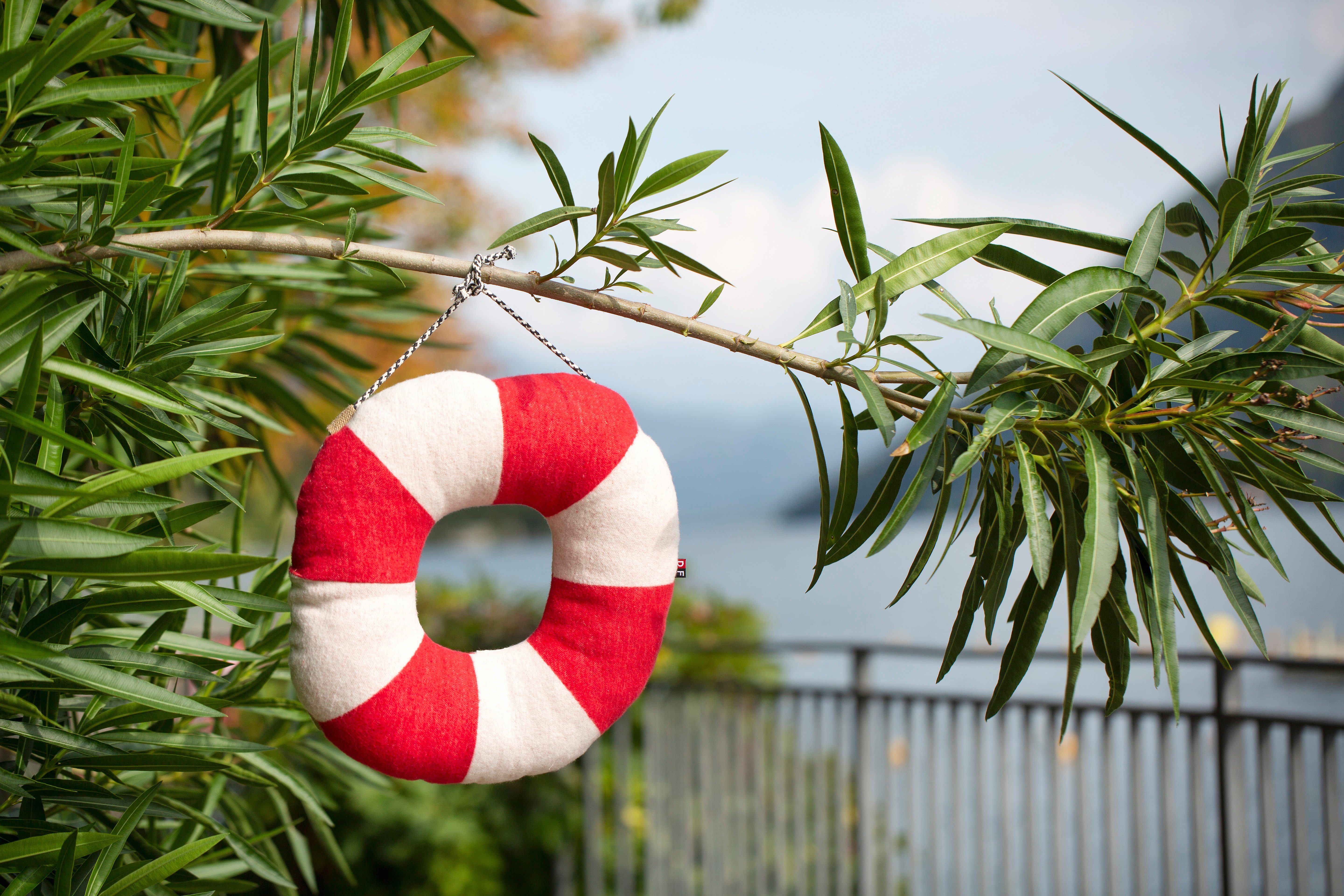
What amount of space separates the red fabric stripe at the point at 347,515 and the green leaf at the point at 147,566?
0.11 metres

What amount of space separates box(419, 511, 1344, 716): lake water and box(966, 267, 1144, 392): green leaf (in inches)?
9.1

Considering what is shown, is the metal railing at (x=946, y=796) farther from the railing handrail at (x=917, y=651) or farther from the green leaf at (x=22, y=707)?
the green leaf at (x=22, y=707)

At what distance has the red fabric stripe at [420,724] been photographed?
59cm

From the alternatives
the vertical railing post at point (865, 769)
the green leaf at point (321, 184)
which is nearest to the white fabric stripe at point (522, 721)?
the green leaf at point (321, 184)

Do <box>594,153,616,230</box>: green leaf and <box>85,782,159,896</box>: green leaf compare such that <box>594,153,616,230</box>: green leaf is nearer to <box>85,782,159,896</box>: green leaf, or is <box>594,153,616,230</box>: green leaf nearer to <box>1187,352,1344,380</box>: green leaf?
<box>1187,352,1344,380</box>: green leaf

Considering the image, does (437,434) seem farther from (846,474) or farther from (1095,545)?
(1095,545)

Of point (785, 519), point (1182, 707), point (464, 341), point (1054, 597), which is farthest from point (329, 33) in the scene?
point (785, 519)

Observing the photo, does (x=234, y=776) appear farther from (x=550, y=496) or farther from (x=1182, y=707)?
(x=1182, y=707)

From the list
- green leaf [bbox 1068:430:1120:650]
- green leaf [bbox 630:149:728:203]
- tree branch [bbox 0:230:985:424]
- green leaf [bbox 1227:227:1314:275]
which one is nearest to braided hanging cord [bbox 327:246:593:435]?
tree branch [bbox 0:230:985:424]

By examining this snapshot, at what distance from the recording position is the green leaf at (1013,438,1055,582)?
0.57 meters

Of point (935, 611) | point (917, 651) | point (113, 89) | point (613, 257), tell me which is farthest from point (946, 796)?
point (935, 611)

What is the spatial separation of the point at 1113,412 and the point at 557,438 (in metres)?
0.43

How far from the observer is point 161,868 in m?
0.61

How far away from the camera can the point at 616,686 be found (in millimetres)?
664
